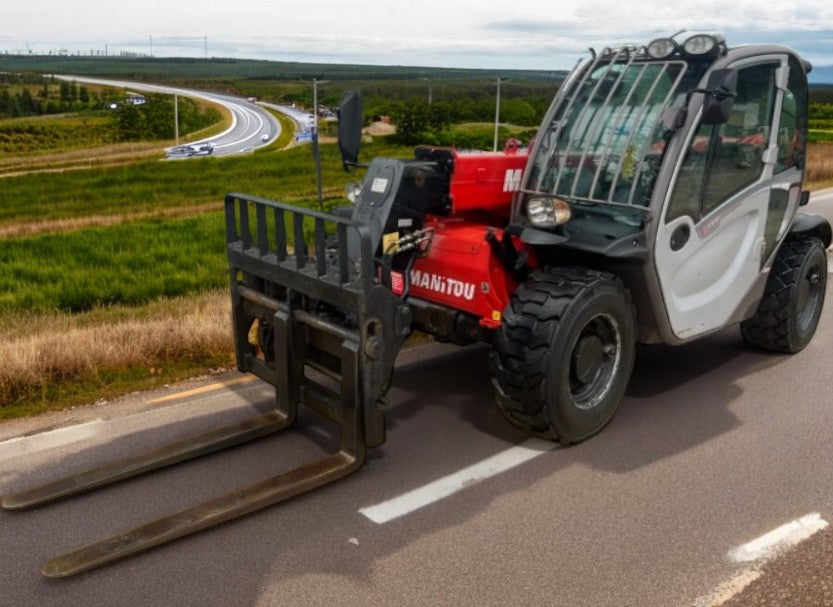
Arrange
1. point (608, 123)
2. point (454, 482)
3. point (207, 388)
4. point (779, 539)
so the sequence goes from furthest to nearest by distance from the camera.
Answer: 1. point (207, 388)
2. point (608, 123)
3. point (454, 482)
4. point (779, 539)

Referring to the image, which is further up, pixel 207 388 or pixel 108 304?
pixel 207 388

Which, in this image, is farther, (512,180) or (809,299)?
(809,299)

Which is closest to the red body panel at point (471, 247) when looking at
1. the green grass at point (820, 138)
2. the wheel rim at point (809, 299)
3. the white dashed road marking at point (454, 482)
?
the white dashed road marking at point (454, 482)

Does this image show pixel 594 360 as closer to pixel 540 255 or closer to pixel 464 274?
pixel 540 255

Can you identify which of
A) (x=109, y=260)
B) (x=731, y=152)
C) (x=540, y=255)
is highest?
(x=731, y=152)

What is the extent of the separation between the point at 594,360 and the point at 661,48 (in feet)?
6.79

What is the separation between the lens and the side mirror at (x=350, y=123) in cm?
509

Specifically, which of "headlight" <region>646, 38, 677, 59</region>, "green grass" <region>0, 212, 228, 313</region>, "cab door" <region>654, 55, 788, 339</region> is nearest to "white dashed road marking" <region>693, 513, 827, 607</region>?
"cab door" <region>654, 55, 788, 339</region>

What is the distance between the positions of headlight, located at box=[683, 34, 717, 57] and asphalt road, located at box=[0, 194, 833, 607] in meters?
2.39

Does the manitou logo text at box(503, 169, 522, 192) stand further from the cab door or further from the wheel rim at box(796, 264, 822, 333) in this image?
the wheel rim at box(796, 264, 822, 333)

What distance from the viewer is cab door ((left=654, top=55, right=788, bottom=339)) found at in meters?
5.40

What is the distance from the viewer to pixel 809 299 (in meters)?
7.25

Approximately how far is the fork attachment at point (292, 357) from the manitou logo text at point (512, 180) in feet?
3.64

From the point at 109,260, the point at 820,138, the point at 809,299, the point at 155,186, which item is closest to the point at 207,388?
the point at 809,299
